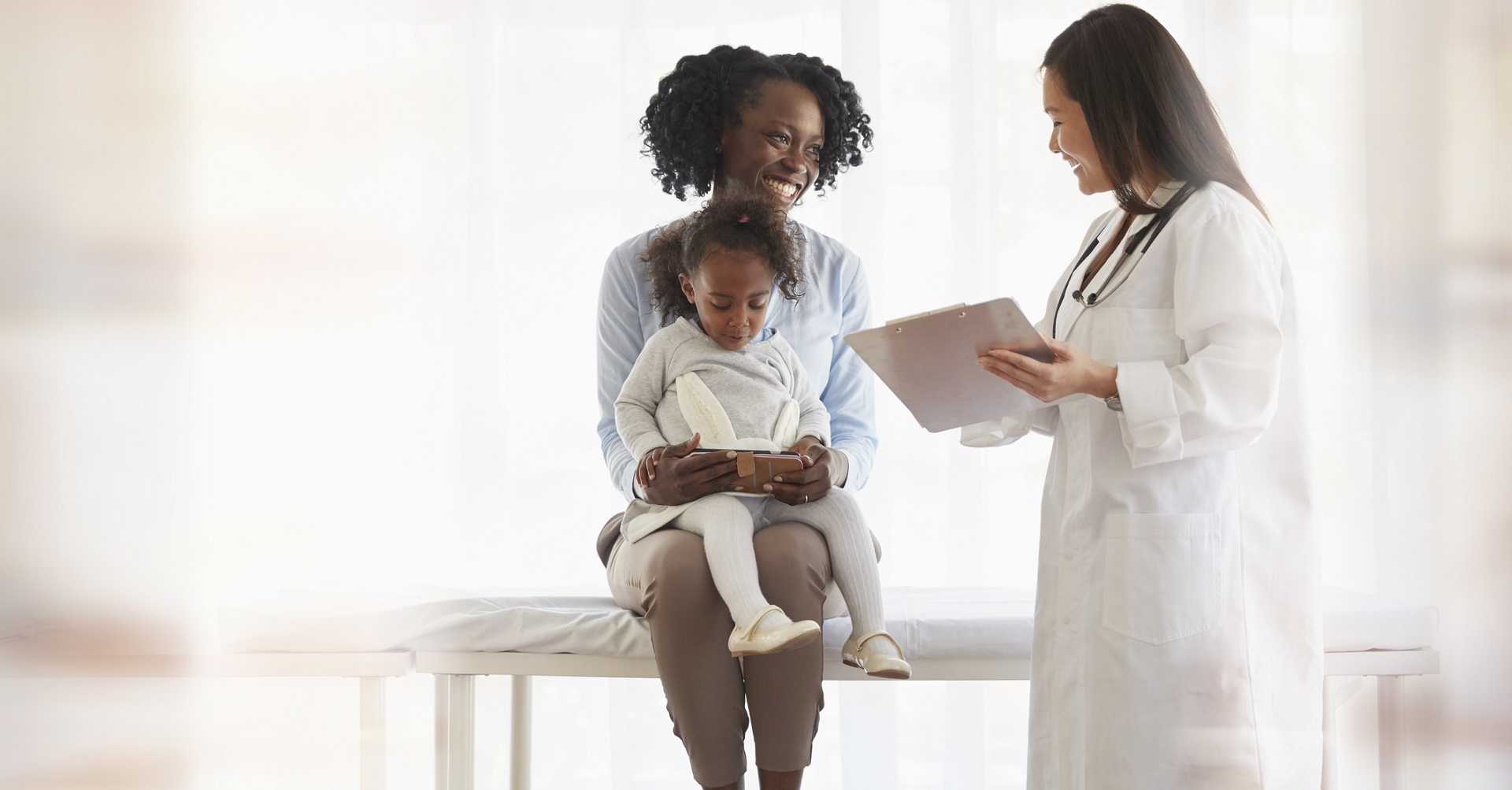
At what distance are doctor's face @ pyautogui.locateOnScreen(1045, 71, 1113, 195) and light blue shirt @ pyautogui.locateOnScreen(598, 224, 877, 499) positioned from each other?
46cm

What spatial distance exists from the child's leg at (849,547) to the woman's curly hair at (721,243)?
0.29 m

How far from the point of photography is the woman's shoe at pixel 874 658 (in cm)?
102

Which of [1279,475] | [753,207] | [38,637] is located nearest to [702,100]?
[753,207]

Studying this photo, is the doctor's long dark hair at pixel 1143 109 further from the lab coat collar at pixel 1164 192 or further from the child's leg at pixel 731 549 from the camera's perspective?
the child's leg at pixel 731 549

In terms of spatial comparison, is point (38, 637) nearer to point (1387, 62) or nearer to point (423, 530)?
point (423, 530)

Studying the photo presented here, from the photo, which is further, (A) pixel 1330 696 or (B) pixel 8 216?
(A) pixel 1330 696

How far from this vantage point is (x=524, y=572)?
1727mm

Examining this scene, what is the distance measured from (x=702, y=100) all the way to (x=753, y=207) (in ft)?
0.94

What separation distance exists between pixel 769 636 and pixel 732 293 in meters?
0.41

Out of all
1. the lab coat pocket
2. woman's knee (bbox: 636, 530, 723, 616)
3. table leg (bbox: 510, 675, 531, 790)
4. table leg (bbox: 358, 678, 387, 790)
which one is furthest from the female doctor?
table leg (bbox: 510, 675, 531, 790)

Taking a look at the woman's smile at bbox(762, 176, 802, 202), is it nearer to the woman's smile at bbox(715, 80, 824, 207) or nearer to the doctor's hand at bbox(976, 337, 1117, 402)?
the woman's smile at bbox(715, 80, 824, 207)

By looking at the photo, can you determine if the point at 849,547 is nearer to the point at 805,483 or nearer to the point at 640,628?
the point at 805,483

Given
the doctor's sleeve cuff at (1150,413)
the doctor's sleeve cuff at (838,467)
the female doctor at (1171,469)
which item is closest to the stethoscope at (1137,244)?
the female doctor at (1171,469)

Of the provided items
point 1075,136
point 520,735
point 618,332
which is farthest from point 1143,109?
point 520,735
